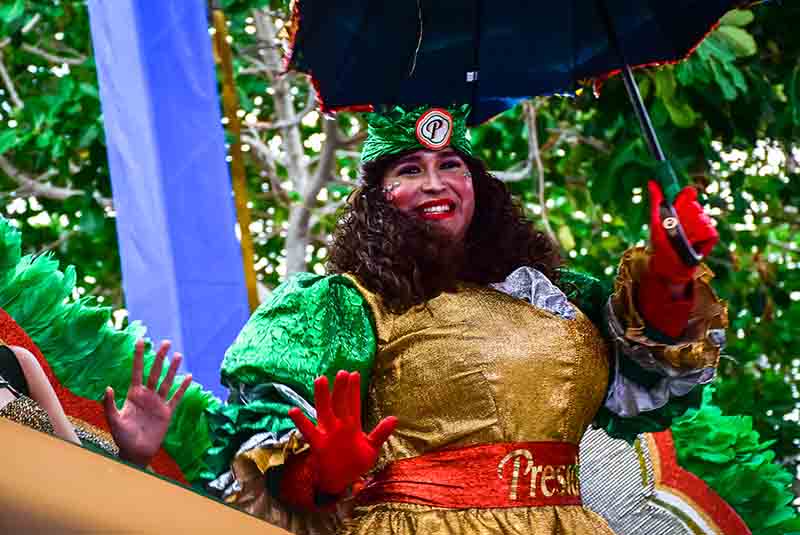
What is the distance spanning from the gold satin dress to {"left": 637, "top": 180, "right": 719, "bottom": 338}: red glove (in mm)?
180

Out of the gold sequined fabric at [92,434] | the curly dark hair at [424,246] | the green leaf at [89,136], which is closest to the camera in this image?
the gold sequined fabric at [92,434]

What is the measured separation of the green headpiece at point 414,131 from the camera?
265 centimetres

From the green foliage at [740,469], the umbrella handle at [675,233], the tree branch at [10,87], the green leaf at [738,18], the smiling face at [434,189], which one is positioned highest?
the tree branch at [10,87]

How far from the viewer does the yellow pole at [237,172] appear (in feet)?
11.2

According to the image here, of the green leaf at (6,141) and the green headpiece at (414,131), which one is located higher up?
the green leaf at (6,141)

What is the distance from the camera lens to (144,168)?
3.22 meters

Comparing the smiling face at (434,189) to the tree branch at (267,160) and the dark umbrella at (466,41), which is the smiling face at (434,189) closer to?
the dark umbrella at (466,41)

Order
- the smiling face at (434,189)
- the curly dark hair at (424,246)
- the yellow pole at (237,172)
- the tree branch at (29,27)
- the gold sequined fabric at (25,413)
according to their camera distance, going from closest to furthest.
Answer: the gold sequined fabric at (25,413) < the curly dark hair at (424,246) < the smiling face at (434,189) < the yellow pole at (237,172) < the tree branch at (29,27)

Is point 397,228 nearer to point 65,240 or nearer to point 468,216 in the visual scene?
point 468,216

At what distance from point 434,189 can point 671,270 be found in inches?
23.1

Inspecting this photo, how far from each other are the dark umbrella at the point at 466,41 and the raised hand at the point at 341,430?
0.84 m

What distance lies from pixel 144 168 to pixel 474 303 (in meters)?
1.10

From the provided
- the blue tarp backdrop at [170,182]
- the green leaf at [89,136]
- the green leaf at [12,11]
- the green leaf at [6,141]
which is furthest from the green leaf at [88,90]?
the blue tarp backdrop at [170,182]

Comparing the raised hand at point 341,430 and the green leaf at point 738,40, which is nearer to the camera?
the raised hand at point 341,430
